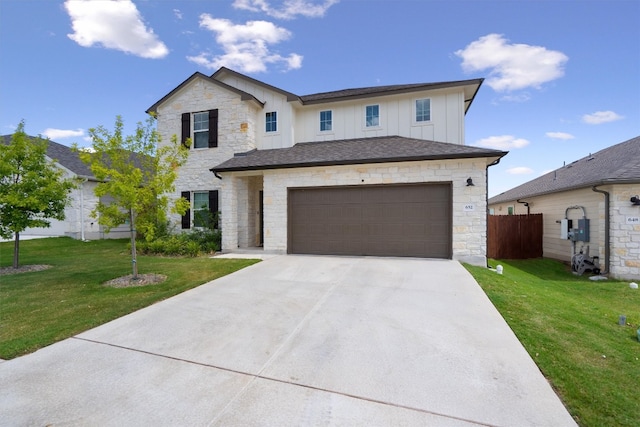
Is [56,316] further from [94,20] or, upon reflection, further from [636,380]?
[94,20]

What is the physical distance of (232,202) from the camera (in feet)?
37.8

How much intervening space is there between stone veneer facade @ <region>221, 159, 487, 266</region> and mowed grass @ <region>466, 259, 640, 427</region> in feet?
7.12

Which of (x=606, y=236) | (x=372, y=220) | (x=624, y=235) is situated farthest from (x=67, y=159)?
(x=624, y=235)

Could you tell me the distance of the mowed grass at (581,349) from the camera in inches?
98.5

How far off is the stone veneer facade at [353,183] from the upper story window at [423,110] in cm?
343

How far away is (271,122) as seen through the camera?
13.1 metres

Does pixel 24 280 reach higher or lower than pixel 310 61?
lower

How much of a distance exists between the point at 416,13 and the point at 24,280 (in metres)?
14.5

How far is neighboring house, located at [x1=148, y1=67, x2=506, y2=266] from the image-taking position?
30.5 feet

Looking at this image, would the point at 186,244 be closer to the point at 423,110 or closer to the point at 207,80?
the point at 207,80

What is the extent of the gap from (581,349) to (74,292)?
8.96m

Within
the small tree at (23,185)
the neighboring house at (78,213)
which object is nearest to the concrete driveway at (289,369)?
the small tree at (23,185)

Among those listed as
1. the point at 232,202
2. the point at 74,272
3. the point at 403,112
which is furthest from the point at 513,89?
the point at 74,272

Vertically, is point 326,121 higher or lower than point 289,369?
higher
